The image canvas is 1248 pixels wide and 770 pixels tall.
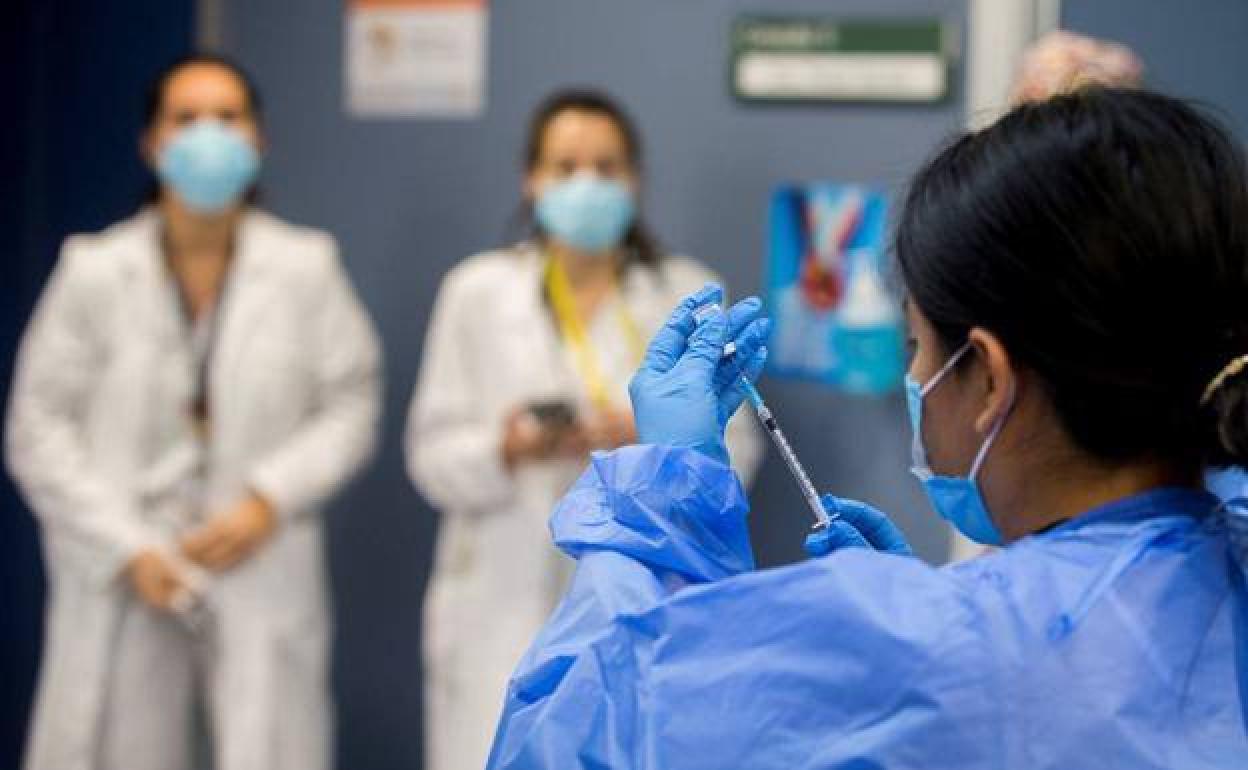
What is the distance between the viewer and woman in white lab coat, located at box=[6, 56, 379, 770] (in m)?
3.09

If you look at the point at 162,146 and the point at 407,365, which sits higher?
the point at 162,146

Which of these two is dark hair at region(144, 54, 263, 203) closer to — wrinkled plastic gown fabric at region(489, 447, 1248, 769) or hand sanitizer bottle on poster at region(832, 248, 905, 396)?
hand sanitizer bottle on poster at region(832, 248, 905, 396)

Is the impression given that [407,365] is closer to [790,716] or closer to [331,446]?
[331,446]

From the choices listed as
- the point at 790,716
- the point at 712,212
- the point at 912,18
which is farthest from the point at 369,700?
the point at 790,716

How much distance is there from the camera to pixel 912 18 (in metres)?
3.51

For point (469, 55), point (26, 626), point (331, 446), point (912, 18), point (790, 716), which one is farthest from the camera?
point (26, 626)

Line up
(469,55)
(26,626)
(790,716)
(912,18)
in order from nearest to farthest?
(790,716), (912,18), (469,55), (26,626)

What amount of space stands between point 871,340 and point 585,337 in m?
0.60

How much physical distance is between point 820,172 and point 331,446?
1044 mm

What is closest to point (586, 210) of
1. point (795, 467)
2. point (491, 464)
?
point (491, 464)

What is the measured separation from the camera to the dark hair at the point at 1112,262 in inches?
44.5

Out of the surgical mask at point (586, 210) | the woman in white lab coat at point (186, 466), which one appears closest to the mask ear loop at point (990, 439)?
the surgical mask at point (586, 210)

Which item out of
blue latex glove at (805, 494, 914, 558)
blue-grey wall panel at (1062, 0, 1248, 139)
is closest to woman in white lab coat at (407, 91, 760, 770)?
blue-grey wall panel at (1062, 0, 1248, 139)

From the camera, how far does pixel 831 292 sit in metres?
3.53
